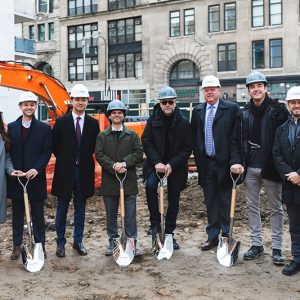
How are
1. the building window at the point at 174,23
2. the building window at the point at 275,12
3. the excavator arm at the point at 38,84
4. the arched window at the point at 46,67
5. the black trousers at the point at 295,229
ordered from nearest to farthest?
the black trousers at the point at 295,229 → the excavator arm at the point at 38,84 → the building window at the point at 275,12 → the building window at the point at 174,23 → the arched window at the point at 46,67

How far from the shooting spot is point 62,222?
6598mm

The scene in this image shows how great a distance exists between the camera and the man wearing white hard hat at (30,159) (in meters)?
6.25

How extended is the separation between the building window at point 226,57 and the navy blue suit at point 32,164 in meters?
34.6

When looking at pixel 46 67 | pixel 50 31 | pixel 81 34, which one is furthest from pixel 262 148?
pixel 46 67

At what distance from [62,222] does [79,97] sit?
1.71 metres

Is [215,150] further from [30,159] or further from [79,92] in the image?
[30,159]

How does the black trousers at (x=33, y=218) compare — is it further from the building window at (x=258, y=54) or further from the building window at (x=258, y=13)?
the building window at (x=258, y=13)

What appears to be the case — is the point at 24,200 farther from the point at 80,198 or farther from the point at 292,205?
the point at 292,205

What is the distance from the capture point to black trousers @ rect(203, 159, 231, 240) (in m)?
6.63

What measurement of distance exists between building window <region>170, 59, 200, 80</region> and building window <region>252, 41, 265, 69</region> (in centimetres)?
506

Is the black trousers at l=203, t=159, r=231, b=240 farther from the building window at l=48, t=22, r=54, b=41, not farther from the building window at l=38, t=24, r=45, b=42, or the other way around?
the building window at l=38, t=24, r=45, b=42

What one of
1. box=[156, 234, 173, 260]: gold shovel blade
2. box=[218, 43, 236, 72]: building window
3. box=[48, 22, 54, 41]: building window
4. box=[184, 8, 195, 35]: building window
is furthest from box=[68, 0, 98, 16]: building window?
box=[156, 234, 173, 260]: gold shovel blade

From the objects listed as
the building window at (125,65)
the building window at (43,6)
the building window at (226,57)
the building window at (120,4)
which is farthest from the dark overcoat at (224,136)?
the building window at (43,6)

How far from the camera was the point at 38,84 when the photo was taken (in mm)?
10562
